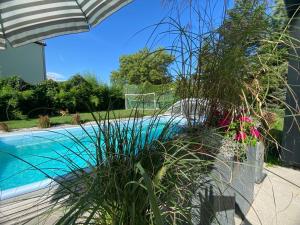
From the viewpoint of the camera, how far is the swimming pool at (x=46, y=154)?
1.40 meters

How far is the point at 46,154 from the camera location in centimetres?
292

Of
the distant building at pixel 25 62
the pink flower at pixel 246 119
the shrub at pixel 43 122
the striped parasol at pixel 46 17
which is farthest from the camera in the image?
the distant building at pixel 25 62

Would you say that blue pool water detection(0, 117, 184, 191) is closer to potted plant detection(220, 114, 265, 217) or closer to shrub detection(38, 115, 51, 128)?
potted plant detection(220, 114, 265, 217)

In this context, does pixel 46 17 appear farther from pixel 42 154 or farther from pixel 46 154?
pixel 42 154

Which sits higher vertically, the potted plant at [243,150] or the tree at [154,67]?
the tree at [154,67]

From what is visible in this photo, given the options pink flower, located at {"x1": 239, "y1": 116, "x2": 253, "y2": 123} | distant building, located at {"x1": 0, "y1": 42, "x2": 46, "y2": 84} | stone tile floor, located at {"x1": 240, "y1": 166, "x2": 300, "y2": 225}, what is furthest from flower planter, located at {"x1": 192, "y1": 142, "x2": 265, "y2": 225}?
distant building, located at {"x1": 0, "y1": 42, "x2": 46, "y2": 84}

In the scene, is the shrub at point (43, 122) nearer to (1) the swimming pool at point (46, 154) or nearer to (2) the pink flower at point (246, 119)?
(1) the swimming pool at point (46, 154)

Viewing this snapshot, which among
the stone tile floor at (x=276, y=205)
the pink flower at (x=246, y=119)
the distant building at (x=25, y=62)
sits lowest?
the stone tile floor at (x=276, y=205)

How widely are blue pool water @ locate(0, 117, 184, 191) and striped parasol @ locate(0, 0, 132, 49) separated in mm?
1178

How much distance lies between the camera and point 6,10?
2988 millimetres

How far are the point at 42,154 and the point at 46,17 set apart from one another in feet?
5.56

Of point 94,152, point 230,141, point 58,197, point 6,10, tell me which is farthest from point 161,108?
point 6,10

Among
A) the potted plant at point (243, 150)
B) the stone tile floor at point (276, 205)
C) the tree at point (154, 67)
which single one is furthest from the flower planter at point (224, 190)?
the tree at point (154, 67)

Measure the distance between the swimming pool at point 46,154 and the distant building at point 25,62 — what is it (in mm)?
14756
